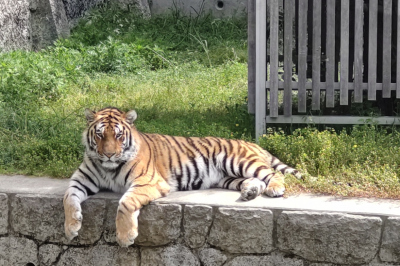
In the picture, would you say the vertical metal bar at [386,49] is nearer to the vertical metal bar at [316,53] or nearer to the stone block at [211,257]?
the vertical metal bar at [316,53]

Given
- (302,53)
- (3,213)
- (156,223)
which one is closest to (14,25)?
(302,53)

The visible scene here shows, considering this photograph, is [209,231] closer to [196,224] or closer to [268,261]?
[196,224]

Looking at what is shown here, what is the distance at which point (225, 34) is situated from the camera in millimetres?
12703

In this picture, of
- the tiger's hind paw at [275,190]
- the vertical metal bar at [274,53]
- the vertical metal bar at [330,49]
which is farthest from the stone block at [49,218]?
the vertical metal bar at [330,49]

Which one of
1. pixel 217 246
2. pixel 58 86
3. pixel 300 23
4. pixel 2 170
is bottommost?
pixel 217 246

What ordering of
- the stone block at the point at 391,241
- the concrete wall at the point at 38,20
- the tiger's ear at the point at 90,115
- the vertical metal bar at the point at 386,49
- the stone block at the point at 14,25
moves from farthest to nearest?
1. the concrete wall at the point at 38,20
2. the stone block at the point at 14,25
3. the vertical metal bar at the point at 386,49
4. the tiger's ear at the point at 90,115
5. the stone block at the point at 391,241

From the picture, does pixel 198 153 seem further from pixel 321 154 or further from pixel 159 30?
pixel 159 30

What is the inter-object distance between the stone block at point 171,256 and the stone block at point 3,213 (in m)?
1.24

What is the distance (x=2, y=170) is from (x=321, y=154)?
3.03 m

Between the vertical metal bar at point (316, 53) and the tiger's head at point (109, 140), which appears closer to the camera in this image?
the tiger's head at point (109, 140)

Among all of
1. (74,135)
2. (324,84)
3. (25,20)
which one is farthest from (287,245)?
(25,20)

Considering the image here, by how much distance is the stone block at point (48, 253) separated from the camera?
5.09 m

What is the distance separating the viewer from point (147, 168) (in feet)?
16.2

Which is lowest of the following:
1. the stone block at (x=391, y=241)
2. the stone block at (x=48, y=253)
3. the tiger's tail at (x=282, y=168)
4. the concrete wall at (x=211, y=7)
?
the stone block at (x=48, y=253)
